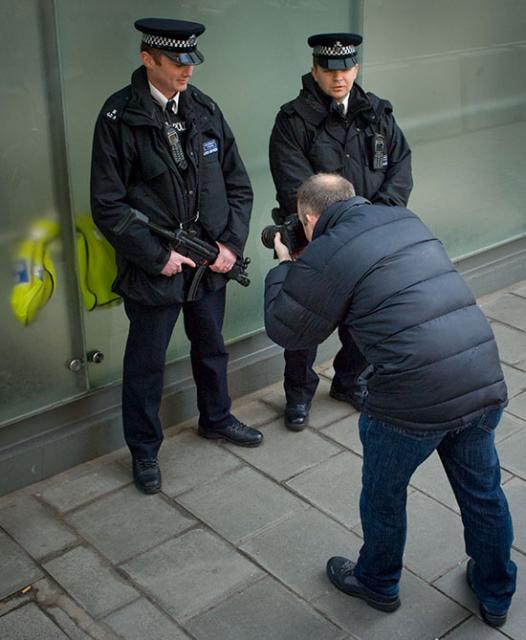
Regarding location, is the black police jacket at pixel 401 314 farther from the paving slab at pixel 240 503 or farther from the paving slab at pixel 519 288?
the paving slab at pixel 519 288

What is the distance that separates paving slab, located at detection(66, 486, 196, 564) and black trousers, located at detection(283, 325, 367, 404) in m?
1.03

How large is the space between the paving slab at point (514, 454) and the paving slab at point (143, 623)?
1.98 metres

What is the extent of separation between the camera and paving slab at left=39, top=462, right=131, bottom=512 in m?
4.75

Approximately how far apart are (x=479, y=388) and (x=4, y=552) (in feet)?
7.31

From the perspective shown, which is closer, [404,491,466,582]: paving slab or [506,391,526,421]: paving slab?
[404,491,466,582]: paving slab

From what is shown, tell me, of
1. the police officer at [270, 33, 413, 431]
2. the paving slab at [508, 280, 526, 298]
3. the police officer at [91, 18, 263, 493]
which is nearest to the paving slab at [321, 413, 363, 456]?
the police officer at [270, 33, 413, 431]

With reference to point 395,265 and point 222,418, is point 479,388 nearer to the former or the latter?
point 395,265

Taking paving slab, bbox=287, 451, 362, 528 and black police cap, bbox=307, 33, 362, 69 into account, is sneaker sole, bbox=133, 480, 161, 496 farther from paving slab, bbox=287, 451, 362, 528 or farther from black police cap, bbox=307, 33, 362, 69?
black police cap, bbox=307, 33, 362, 69

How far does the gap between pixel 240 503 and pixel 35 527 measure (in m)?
0.95

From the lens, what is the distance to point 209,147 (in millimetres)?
4609

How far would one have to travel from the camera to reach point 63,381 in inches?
195

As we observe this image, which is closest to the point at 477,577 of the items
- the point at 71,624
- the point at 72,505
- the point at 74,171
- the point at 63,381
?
the point at 71,624

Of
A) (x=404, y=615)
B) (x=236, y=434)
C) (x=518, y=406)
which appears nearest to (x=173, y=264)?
(x=236, y=434)

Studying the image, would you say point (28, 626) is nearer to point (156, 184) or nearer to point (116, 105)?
point (156, 184)
